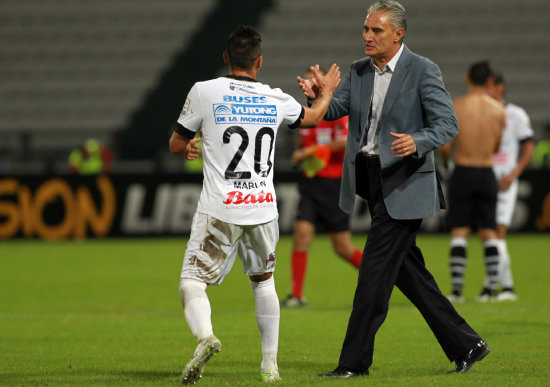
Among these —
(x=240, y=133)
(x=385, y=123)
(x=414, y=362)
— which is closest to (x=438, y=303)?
(x=414, y=362)

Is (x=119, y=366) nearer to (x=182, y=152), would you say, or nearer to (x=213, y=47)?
(x=182, y=152)

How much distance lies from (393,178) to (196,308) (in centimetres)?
136

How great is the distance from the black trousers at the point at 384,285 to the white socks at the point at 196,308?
0.88 metres

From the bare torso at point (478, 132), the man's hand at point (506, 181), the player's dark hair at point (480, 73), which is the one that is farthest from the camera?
the man's hand at point (506, 181)

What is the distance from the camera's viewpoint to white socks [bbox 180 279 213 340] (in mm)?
5293

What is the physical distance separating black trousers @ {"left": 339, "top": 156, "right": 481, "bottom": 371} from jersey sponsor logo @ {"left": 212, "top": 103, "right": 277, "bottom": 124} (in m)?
0.70

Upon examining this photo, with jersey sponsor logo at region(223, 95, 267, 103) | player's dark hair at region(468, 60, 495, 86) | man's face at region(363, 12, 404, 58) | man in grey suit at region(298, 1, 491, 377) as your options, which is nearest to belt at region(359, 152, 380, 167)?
man in grey suit at region(298, 1, 491, 377)

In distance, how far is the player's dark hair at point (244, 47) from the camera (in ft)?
18.0

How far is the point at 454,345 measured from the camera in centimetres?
584

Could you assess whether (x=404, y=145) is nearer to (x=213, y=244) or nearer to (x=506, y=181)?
(x=213, y=244)

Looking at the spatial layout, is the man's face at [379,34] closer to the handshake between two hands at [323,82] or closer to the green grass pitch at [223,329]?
the handshake between two hands at [323,82]

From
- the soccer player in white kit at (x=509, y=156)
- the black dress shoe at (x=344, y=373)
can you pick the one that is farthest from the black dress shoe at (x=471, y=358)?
the soccer player in white kit at (x=509, y=156)

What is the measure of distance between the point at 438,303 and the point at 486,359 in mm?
838

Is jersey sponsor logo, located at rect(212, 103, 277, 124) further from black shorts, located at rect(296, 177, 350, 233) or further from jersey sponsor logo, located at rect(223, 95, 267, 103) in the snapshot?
black shorts, located at rect(296, 177, 350, 233)
